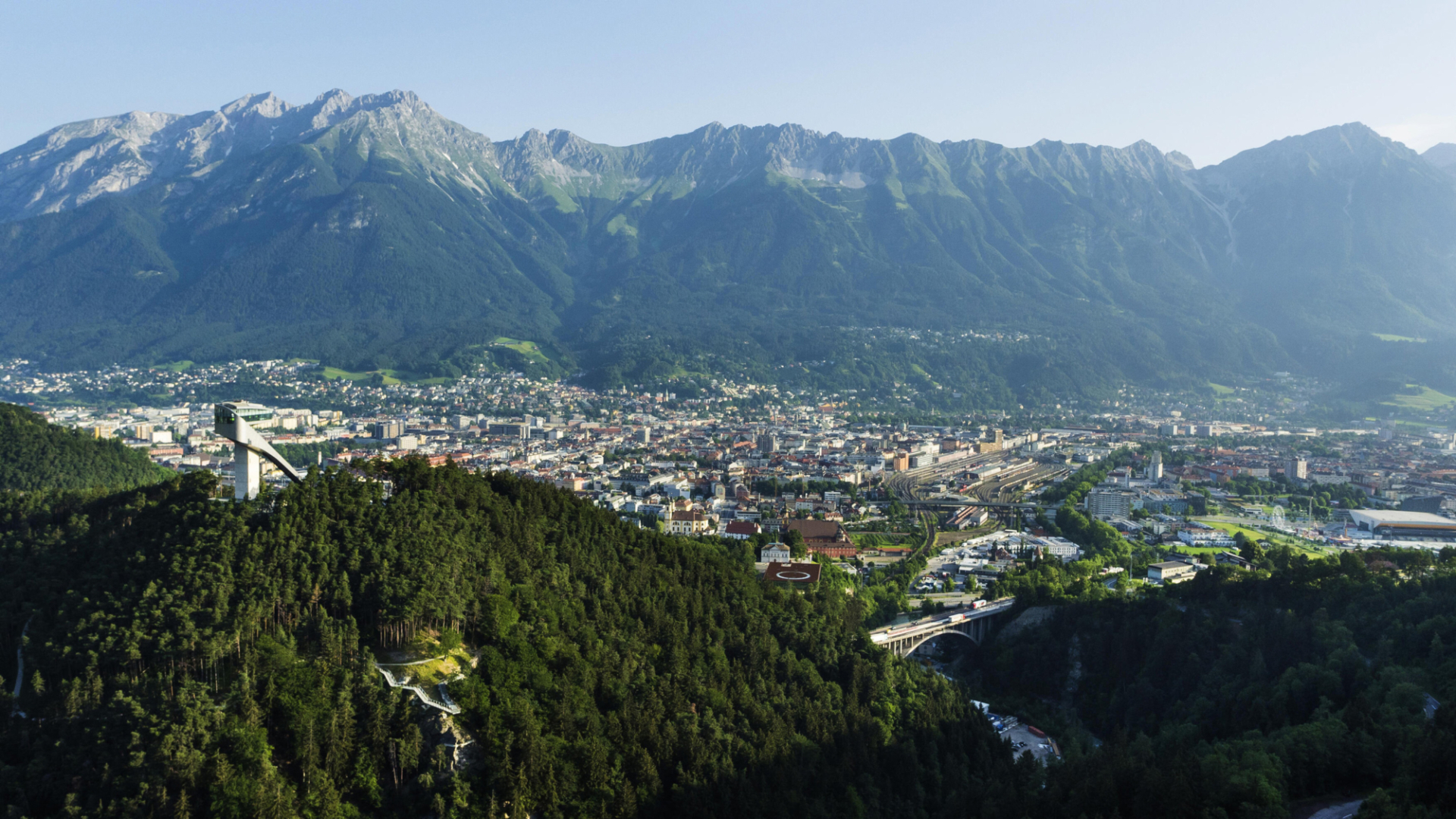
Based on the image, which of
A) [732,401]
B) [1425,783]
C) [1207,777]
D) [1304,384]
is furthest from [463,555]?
[1304,384]

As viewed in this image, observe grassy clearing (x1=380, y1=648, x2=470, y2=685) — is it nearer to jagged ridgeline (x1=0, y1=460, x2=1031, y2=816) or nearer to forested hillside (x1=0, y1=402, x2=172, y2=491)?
jagged ridgeline (x1=0, y1=460, x2=1031, y2=816)

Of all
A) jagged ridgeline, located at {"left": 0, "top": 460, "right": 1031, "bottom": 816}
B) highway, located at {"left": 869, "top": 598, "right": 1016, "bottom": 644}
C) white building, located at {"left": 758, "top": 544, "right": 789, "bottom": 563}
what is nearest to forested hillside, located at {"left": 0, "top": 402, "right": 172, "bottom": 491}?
jagged ridgeline, located at {"left": 0, "top": 460, "right": 1031, "bottom": 816}

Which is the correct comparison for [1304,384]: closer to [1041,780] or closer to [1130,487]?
[1130,487]

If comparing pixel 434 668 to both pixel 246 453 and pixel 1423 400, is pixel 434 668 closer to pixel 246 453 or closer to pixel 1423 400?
pixel 246 453

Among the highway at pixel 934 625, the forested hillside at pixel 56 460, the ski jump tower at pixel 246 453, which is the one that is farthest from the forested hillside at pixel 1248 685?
the forested hillside at pixel 56 460

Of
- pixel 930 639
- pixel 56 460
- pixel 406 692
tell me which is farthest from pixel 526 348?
pixel 406 692
